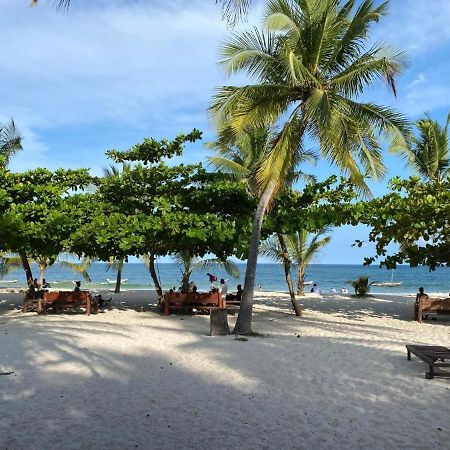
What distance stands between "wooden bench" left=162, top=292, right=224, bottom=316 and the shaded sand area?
4.00m

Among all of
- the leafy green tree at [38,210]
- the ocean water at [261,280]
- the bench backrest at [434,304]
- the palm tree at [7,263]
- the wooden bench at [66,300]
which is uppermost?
the leafy green tree at [38,210]

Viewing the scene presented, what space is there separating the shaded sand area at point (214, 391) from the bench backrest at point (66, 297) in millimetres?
3794

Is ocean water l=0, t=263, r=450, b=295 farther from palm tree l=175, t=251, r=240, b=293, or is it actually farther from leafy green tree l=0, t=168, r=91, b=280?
leafy green tree l=0, t=168, r=91, b=280

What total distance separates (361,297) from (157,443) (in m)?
23.4

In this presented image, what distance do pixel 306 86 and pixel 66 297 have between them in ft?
35.2

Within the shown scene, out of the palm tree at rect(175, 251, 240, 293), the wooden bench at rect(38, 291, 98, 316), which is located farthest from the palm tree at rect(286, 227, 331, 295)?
the wooden bench at rect(38, 291, 98, 316)

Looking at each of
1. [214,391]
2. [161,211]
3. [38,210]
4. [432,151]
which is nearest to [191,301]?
[161,211]

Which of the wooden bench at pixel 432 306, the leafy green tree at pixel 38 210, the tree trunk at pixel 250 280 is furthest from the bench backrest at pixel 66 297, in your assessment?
the wooden bench at pixel 432 306

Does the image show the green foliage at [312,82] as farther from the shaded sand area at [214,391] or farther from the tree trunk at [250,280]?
the shaded sand area at [214,391]

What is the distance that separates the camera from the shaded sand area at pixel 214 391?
4.58 meters

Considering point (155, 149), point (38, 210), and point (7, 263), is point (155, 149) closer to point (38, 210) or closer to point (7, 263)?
point (38, 210)

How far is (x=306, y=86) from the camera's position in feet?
39.0

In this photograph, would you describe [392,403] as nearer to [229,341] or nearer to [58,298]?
[229,341]

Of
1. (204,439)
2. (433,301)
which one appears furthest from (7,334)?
(433,301)
